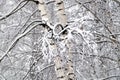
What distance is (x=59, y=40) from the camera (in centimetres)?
607

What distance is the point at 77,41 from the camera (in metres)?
8.79

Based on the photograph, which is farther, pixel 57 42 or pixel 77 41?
pixel 77 41

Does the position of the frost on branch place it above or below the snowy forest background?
above

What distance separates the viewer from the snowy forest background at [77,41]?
6.16 m

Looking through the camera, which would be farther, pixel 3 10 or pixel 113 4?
pixel 3 10

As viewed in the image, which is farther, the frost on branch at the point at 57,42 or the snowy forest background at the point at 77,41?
the snowy forest background at the point at 77,41

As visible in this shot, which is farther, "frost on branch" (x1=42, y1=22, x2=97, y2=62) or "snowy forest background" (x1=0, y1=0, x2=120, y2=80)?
"snowy forest background" (x1=0, y1=0, x2=120, y2=80)

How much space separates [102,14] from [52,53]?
12.5ft

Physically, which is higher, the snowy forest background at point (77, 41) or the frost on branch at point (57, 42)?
the frost on branch at point (57, 42)

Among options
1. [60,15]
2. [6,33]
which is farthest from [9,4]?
[60,15]

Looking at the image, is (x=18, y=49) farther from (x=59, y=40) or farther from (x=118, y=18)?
(x=59, y=40)

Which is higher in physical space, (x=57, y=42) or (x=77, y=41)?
(x=57, y=42)

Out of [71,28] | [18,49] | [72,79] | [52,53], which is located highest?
[71,28]

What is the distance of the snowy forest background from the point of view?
243 inches
